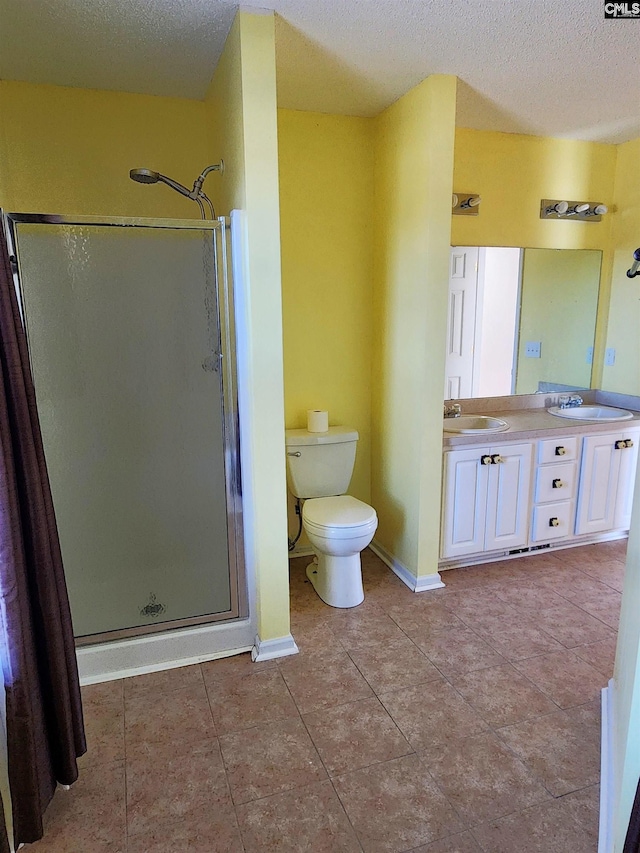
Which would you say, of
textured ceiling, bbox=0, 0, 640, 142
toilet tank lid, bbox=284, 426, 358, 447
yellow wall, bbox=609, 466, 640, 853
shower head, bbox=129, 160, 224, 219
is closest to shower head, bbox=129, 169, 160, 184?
shower head, bbox=129, 160, 224, 219

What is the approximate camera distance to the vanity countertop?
2.78 meters

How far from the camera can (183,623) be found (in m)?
2.26

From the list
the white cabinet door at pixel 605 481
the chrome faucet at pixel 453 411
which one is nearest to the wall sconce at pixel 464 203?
the chrome faucet at pixel 453 411

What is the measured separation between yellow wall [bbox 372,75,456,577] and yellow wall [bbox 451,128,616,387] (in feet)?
1.66

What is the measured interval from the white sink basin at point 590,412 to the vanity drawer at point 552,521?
1.85 feet

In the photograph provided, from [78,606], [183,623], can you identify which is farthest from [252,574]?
[78,606]

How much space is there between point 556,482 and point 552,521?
0.79 ft

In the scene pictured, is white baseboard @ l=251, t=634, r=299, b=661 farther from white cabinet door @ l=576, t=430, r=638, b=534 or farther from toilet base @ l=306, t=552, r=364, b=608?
white cabinet door @ l=576, t=430, r=638, b=534

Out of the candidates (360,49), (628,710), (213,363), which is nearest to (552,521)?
(628,710)

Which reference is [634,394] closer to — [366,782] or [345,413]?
[345,413]

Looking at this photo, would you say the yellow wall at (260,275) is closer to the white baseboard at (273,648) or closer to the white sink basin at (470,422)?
the white baseboard at (273,648)

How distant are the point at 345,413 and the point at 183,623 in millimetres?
1504

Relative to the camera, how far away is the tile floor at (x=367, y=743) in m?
1.48

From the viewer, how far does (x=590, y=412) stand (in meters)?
3.43
